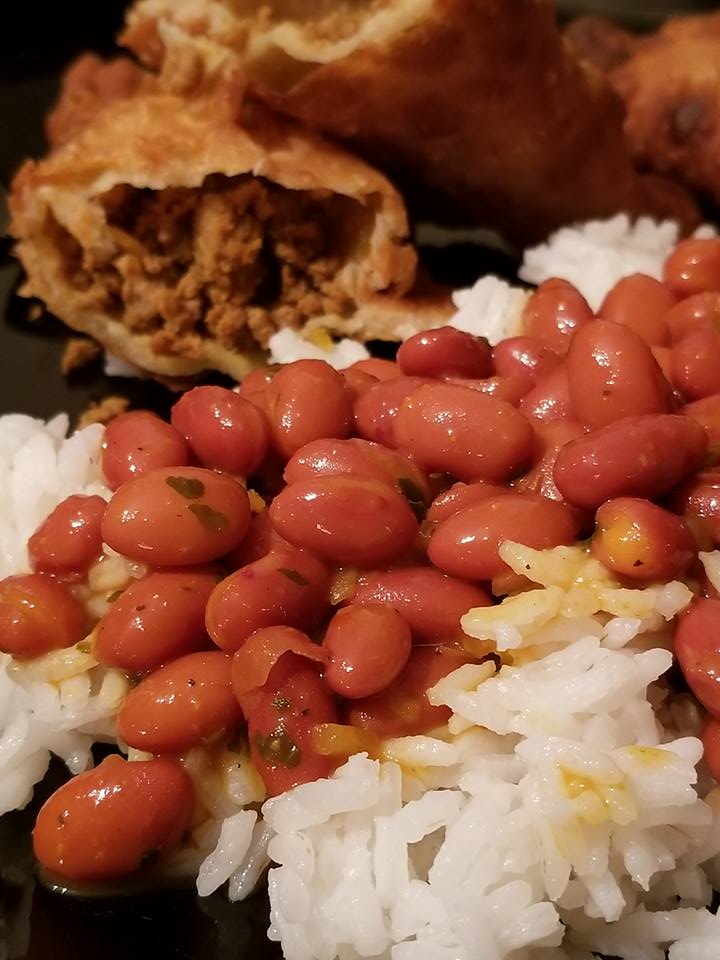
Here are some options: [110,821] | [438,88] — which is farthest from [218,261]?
[110,821]

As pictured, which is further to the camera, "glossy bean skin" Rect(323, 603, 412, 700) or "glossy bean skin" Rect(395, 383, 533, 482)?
"glossy bean skin" Rect(395, 383, 533, 482)

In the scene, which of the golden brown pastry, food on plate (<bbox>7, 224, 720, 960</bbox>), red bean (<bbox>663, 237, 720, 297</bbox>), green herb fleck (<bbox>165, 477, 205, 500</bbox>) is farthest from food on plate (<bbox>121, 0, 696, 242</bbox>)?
green herb fleck (<bbox>165, 477, 205, 500</bbox>)

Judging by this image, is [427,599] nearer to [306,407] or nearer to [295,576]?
[295,576]

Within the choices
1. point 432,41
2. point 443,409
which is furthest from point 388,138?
point 443,409

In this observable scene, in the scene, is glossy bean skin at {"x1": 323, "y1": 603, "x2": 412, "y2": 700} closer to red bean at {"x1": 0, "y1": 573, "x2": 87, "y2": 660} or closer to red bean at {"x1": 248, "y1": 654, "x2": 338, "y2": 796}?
red bean at {"x1": 248, "y1": 654, "x2": 338, "y2": 796}

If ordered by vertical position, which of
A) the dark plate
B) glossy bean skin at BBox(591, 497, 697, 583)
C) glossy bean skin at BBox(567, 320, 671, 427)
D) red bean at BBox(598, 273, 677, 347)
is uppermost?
glossy bean skin at BBox(567, 320, 671, 427)

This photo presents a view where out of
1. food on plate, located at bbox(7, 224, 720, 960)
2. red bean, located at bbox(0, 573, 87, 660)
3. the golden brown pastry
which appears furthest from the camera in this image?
the golden brown pastry

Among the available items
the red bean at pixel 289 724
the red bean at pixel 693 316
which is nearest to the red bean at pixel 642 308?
the red bean at pixel 693 316

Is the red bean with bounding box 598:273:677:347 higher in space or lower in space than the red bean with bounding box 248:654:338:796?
higher
